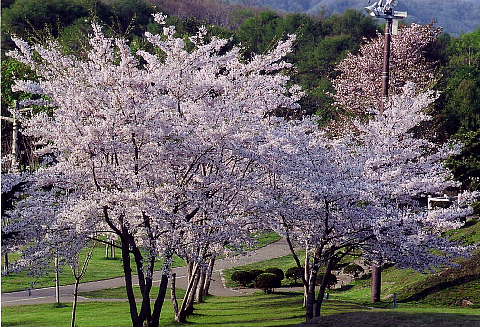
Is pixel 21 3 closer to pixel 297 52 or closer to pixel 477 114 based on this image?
pixel 297 52

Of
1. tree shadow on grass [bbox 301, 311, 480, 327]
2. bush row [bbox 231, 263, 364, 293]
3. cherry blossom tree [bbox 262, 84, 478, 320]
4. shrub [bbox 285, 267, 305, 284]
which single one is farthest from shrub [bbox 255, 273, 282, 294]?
tree shadow on grass [bbox 301, 311, 480, 327]

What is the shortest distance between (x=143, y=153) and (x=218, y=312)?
758 cm

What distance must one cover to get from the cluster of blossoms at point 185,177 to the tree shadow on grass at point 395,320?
2443 millimetres

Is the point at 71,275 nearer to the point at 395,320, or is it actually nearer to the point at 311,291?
the point at 311,291

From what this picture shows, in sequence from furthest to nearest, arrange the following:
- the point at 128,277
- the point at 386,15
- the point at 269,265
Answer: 1. the point at 269,265
2. the point at 386,15
3. the point at 128,277

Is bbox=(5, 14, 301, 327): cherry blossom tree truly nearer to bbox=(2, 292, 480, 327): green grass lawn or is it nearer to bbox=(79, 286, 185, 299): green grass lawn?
bbox=(2, 292, 480, 327): green grass lawn

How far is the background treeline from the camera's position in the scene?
4053 centimetres

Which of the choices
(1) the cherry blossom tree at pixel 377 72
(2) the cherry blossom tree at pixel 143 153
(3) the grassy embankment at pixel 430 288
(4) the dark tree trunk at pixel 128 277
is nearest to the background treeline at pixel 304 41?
(1) the cherry blossom tree at pixel 377 72

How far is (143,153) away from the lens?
50.7ft

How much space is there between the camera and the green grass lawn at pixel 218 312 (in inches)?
755

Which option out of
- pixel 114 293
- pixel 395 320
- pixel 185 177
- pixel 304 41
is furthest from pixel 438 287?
pixel 304 41

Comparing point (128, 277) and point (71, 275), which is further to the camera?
point (71, 275)

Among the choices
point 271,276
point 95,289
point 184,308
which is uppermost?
point 271,276

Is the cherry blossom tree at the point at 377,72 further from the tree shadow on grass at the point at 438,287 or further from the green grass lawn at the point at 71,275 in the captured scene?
the tree shadow on grass at the point at 438,287
